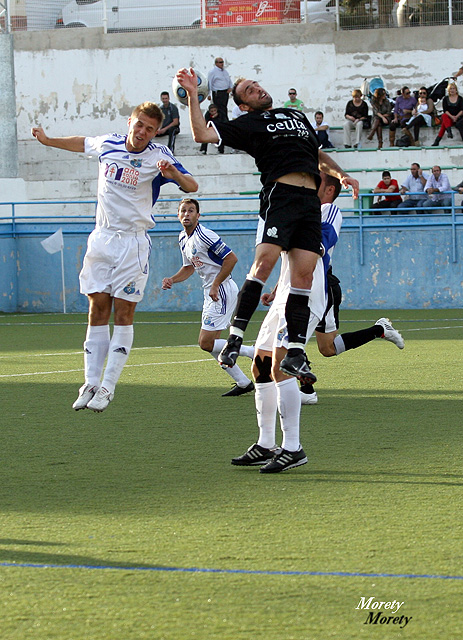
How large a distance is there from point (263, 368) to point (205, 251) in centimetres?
445

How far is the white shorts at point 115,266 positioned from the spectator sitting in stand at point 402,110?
20.9 m

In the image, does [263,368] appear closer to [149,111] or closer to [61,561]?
[149,111]

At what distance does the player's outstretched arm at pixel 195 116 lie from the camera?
230 inches

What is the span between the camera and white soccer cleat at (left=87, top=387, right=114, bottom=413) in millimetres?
6824

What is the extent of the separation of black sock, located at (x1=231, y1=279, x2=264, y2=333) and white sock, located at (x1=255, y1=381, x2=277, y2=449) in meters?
0.42

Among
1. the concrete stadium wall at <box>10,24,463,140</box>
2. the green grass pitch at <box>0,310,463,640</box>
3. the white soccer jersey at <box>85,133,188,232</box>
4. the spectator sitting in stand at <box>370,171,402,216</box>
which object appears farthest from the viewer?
the concrete stadium wall at <box>10,24,463,140</box>

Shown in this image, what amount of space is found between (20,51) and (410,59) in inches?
497

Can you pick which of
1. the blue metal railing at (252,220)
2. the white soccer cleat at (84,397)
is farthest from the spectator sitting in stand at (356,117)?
the white soccer cleat at (84,397)

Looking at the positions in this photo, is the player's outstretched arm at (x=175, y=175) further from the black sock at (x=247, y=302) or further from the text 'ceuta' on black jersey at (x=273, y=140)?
the black sock at (x=247, y=302)

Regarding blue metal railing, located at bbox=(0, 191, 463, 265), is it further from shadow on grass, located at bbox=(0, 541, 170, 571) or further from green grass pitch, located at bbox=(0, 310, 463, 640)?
shadow on grass, located at bbox=(0, 541, 170, 571)

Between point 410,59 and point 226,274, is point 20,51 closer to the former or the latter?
point 410,59

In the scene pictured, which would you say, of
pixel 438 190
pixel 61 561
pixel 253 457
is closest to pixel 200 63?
pixel 438 190

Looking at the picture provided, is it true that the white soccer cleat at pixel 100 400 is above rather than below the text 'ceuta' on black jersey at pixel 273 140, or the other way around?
below

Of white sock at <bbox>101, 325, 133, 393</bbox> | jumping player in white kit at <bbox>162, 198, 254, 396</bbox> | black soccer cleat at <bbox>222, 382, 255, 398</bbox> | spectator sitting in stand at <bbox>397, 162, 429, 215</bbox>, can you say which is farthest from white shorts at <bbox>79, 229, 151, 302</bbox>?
spectator sitting in stand at <bbox>397, 162, 429, 215</bbox>
